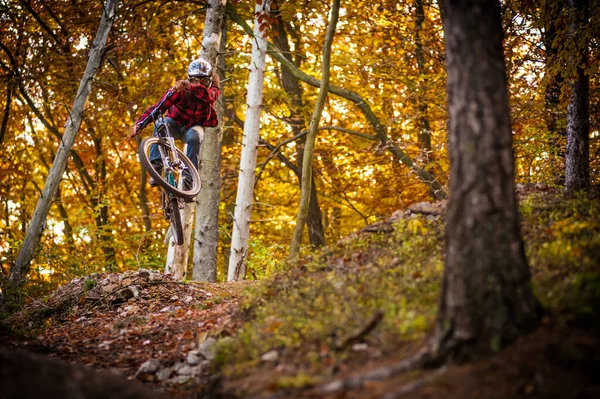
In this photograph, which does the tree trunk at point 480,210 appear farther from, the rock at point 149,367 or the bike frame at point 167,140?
the bike frame at point 167,140

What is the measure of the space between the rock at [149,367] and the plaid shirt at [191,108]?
14.7ft

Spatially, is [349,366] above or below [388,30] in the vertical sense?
below

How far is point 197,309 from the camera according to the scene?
27.7ft

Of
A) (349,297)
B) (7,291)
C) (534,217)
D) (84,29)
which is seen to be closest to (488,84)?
(349,297)

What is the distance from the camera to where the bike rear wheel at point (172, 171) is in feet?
28.8

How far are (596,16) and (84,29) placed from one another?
13.8 metres

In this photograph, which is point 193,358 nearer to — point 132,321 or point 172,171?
point 132,321

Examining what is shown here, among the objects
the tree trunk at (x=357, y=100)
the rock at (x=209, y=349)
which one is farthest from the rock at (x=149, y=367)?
the tree trunk at (x=357, y=100)

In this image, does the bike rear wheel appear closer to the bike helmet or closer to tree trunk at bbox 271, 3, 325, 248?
the bike helmet

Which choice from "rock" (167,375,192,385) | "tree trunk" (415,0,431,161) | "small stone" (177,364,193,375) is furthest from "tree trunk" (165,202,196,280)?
"tree trunk" (415,0,431,161)

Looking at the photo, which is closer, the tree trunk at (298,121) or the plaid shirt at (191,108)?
the plaid shirt at (191,108)

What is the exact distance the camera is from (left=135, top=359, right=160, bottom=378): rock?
20.0 ft

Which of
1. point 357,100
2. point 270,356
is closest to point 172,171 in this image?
point 270,356

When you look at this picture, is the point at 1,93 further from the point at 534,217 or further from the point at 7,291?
the point at 534,217
